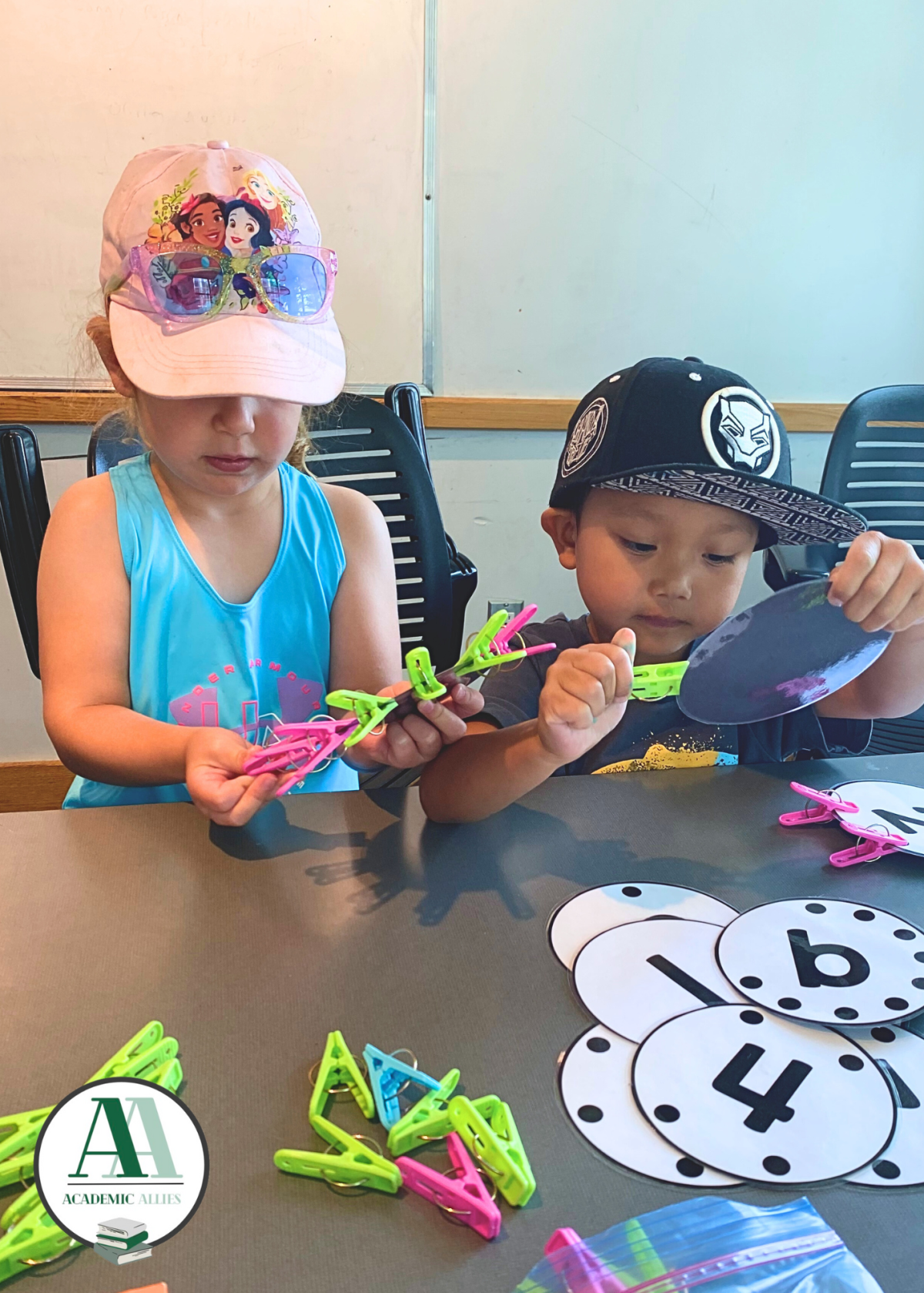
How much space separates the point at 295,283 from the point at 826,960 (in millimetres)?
662

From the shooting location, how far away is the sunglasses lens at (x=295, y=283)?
2.47ft

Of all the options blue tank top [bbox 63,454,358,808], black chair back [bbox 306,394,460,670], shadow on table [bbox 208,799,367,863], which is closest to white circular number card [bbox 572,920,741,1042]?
shadow on table [bbox 208,799,367,863]

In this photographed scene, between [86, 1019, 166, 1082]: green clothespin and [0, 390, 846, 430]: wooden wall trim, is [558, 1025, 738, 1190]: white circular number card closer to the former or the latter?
[86, 1019, 166, 1082]: green clothespin

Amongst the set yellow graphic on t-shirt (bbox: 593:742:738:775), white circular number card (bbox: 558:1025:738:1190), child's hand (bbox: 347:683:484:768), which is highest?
child's hand (bbox: 347:683:484:768)

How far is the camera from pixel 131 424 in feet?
3.32

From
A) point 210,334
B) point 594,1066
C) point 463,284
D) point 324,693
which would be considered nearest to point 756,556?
point 463,284

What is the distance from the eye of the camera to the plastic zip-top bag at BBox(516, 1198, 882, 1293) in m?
0.33

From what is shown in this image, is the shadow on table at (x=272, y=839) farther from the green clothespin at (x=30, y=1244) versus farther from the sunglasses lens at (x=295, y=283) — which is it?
the sunglasses lens at (x=295, y=283)

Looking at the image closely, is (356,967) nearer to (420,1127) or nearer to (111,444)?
(420,1127)

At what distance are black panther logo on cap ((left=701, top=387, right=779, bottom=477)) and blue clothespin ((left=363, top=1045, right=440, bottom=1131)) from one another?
0.55 metres

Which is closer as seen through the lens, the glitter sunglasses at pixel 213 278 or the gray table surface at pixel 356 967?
the gray table surface at pixel 356 967

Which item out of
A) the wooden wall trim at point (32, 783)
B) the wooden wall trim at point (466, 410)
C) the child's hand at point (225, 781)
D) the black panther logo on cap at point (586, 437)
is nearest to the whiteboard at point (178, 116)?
the wooden wall trim at point (466, 410)

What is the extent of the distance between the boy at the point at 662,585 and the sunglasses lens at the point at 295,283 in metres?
0.28

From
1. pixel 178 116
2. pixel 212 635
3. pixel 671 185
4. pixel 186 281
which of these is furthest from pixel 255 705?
pixel 671 185
